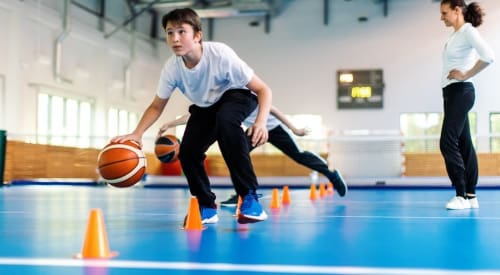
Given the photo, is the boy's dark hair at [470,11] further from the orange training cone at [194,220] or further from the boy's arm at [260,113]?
the orange training cone at [194,220]

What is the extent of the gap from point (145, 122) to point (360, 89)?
1608cm

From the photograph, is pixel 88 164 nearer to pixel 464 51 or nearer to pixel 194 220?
pixel 464 51

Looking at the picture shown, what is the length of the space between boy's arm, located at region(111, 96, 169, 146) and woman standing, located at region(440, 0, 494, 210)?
7.86ft

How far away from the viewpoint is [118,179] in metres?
3.59

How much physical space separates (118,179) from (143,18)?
701 inches

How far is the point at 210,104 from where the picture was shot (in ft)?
12.0

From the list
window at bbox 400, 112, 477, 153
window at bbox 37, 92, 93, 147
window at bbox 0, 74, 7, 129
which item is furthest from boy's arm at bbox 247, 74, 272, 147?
window at bbox 400, 112, 477, 153

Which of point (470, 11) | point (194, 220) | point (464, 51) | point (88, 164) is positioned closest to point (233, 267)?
point (194, 220)

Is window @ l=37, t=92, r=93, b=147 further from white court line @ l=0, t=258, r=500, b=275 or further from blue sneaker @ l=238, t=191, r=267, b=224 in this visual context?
white court line @ l=0, t=258, r=500, b=275

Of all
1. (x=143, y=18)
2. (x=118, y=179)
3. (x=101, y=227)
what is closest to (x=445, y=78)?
(x=118, y=179)

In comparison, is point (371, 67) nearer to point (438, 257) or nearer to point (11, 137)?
point (11, 137)

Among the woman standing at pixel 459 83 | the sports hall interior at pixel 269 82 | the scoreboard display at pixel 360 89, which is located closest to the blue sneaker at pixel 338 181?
the woman standing at pixel 459 83

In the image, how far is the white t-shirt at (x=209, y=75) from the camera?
3.51 m

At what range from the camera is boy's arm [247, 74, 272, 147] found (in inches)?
123
